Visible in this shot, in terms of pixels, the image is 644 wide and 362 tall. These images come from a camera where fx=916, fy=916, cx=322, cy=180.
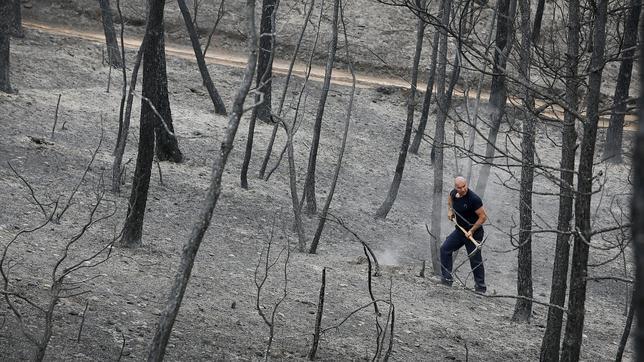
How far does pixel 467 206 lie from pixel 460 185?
414 millimetres

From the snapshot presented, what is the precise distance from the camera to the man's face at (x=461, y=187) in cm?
1400

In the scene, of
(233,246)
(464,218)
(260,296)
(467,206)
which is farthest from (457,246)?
(260,296)

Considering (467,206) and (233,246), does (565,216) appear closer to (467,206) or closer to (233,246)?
(467,206)

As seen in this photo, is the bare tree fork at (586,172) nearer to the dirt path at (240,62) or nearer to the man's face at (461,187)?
the man's face at (461,187)

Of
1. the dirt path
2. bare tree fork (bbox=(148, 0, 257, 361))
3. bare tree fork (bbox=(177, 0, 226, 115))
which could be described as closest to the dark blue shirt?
bare tree fork (bbox=(148, 0, 257, 361))

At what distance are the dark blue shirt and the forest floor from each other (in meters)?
0.97

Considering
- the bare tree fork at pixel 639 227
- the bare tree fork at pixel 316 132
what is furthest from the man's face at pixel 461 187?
the bare tree fork at pixel 639 227

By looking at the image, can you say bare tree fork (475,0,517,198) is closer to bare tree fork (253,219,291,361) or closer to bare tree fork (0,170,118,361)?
bare tree fork (253,219,291,361)

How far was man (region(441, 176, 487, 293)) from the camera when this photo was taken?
46.4 feet

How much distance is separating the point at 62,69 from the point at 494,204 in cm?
1225

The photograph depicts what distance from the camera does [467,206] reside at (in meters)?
14.2

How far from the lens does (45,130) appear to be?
18.2 meters

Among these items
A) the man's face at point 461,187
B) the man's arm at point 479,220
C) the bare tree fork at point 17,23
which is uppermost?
the bare tree fork at point 17,23

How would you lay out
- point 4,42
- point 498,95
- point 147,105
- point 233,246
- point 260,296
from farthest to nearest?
point 498,95
point 4,42
point 233,246
point 260,296
point 147,105
